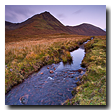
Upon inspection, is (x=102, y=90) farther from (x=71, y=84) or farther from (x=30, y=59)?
(x=30, y=59)

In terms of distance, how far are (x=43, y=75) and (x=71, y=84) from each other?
2.88 meters

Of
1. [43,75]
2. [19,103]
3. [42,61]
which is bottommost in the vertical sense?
[19,103]

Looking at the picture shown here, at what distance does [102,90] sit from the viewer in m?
3.06

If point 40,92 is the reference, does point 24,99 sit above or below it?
below

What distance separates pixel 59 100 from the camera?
13.2 feet

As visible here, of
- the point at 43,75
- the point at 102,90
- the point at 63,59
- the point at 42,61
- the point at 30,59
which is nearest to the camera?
the point at 102,90

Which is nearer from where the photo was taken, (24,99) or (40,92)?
(24,99)

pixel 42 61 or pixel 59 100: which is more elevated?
pixel 42 61

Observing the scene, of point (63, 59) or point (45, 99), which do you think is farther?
point (63, 59)
